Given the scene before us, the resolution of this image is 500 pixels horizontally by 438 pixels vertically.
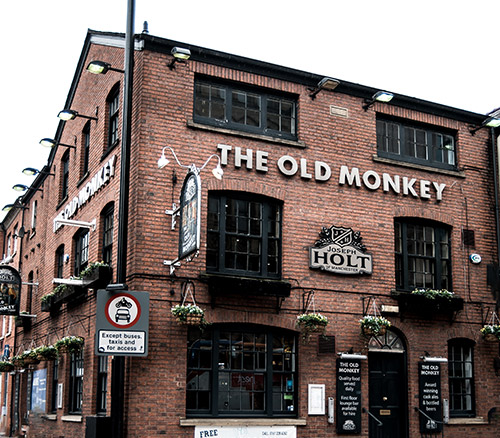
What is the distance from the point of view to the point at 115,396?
1111 centimetres

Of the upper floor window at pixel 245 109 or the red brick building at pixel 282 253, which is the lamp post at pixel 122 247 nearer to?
the red brick building at pixel 282 253

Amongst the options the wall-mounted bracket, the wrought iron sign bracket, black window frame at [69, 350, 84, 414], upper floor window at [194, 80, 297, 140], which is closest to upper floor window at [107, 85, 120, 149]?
upper floor window at [194, 80, 297, 140]

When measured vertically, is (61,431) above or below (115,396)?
below

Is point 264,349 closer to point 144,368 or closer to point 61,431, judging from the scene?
point 144,368

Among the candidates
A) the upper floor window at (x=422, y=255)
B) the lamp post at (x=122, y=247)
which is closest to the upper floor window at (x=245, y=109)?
the upper floor window at (x=422, y=255)

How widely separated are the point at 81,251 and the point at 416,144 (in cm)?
910

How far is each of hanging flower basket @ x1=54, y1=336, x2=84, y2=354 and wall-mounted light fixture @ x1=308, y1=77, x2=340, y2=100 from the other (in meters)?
7.94

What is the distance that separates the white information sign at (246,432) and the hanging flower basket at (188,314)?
2.10 meters

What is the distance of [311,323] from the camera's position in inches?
609

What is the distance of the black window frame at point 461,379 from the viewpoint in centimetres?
1753

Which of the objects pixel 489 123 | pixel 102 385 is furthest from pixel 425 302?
pixel 102 385

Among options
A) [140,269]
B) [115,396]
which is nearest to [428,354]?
[140,269]

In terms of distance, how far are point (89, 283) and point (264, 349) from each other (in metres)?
4.23

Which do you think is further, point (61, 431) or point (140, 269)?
point (61, 431)
